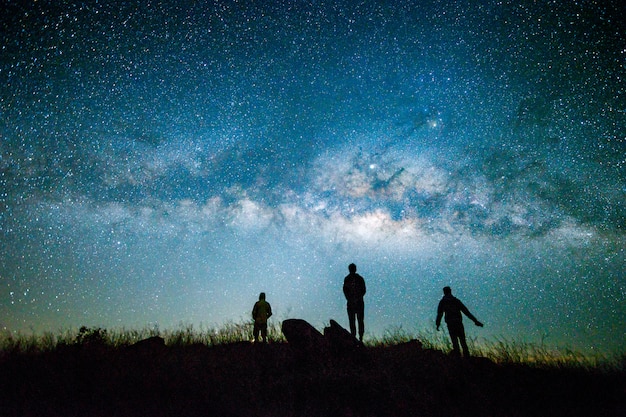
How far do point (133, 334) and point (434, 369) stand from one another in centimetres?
980

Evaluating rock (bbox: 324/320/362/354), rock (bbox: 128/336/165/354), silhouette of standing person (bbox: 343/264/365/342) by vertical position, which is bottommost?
rock (bbox: 324/320/362/354)

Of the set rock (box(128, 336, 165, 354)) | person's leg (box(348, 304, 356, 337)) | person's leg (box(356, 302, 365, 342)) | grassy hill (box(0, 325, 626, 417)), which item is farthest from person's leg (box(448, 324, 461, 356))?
rock (box(128, 336, 165, 354))

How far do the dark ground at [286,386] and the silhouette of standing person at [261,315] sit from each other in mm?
3253

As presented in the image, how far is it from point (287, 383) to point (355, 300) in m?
4.07

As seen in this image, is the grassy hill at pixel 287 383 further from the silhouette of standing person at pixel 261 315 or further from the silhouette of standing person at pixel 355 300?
the silhouette of standing person at pixel 261 315

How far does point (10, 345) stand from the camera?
934 cm

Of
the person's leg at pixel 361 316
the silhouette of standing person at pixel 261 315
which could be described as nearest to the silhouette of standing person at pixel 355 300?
the person's leg at pixel 361 316

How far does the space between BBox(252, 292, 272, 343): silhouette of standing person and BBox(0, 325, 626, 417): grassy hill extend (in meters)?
2.65

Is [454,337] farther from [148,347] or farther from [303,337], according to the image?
[148,347]

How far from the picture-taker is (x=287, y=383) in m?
6.62

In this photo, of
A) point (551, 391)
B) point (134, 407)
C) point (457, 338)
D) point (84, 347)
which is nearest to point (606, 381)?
point (551, 391)

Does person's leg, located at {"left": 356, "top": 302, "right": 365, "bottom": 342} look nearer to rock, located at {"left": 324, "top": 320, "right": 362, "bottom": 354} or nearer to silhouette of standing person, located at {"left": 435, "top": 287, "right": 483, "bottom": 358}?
rock, located at {"left": 324, "top": 320, "right": 362, "bottom": 354}

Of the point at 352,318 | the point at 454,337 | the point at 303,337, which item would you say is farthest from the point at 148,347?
the point at 454,337

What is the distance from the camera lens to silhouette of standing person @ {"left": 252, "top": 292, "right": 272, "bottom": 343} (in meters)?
11.9
